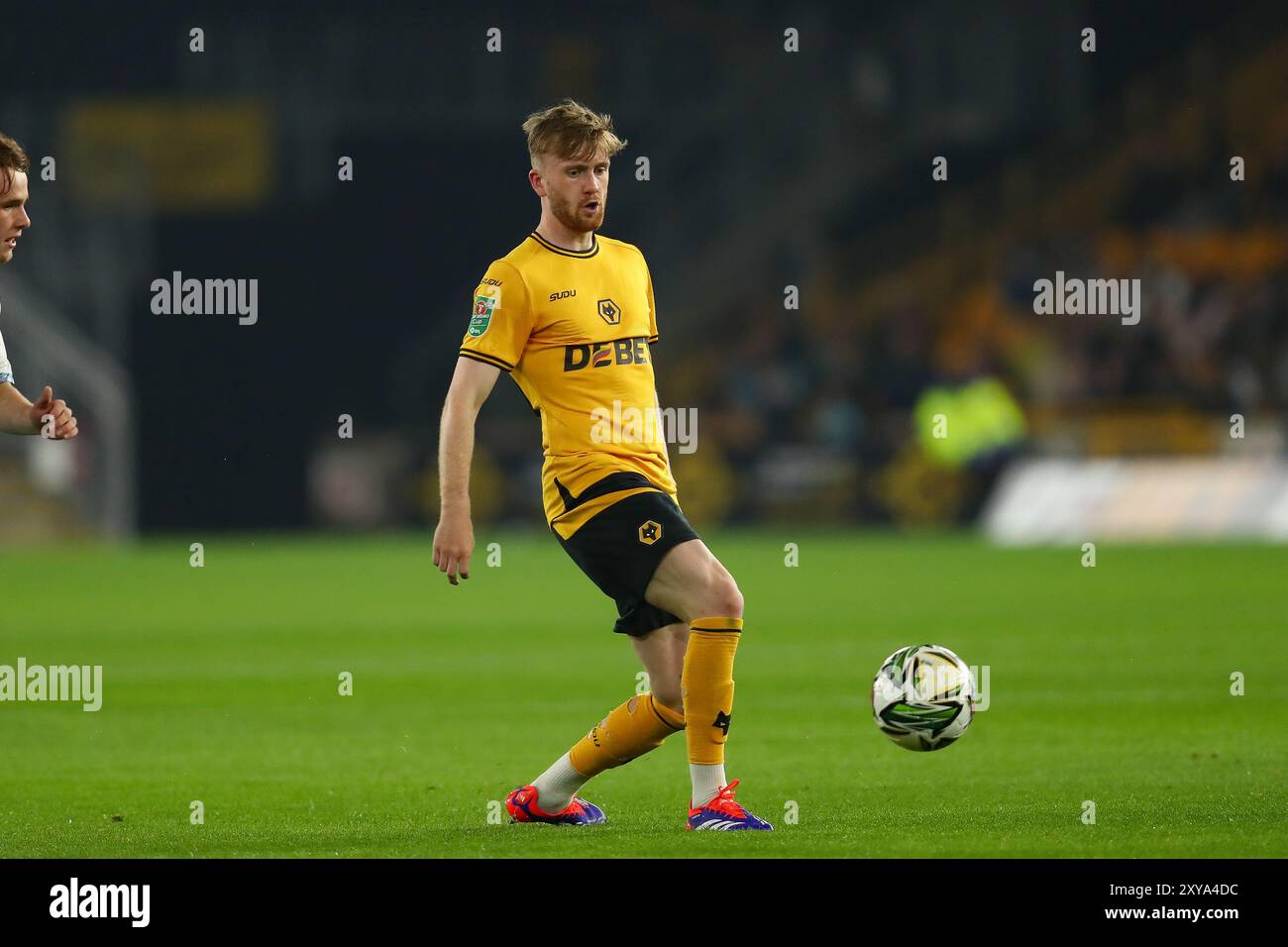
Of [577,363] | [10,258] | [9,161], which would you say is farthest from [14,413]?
[577,363]

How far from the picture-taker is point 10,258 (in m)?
6.49

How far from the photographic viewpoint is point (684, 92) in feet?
107

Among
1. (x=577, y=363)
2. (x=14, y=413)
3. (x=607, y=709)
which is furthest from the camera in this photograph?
(x=607, y=709)

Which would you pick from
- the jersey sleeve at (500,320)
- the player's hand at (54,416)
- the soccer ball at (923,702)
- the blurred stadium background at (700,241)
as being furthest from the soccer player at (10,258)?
the blurred stadium background at (700,241)

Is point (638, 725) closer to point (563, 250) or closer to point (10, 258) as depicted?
point (563, 250)

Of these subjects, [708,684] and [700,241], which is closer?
[708,684]

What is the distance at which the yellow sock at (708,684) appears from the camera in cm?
652

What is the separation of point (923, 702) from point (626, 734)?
99 centimetres

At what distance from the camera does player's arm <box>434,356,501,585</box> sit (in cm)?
630

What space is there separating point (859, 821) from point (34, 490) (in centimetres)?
2334

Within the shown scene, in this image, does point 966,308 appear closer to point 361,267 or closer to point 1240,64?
point 1240,64

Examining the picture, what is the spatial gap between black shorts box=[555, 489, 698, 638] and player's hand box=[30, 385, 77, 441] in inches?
61.7

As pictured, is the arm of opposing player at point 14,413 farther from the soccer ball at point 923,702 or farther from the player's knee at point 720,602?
the soccer ball at point 923,702
